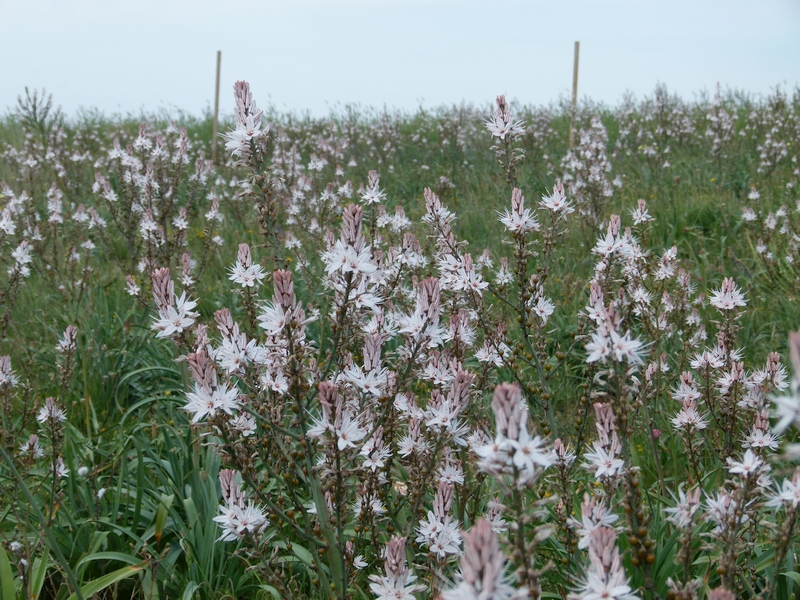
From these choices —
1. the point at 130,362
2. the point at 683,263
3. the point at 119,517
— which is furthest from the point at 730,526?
the point at 683,263

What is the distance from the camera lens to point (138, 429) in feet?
12.9

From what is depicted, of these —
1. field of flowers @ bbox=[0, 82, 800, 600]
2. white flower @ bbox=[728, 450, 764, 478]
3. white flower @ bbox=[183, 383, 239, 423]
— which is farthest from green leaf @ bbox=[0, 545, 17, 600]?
white flower @ bbox=[728, 450, 764, 478]

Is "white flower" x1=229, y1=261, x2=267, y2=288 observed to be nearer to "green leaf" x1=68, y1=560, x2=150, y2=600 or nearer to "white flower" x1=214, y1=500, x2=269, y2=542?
"white flower" x1=214, y1=500, x2=269, y2=542

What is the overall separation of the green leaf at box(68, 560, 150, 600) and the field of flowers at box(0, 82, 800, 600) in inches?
0.4

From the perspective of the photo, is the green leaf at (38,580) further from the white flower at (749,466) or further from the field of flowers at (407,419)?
the white flower at (749,466)

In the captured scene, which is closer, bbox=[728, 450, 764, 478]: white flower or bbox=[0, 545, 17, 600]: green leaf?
bbox=[728, 450, 764, 478]: white flower

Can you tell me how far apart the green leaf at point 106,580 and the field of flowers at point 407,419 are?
0.01 metres

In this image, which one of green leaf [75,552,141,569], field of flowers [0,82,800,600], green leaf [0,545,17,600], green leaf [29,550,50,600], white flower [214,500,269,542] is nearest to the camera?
field of flowers [0,82,800,600]

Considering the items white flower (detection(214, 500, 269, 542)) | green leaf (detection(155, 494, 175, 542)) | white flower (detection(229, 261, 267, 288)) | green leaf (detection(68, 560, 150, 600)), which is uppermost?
white flower (detection(229, 261, 267, 288))

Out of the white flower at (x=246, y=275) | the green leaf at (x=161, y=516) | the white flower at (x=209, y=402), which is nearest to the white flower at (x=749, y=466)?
the white flower at (x=209, y=402)

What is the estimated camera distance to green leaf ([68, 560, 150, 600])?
99.2 inches

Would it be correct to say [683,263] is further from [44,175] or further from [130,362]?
[44,175]

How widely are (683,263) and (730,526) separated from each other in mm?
4988

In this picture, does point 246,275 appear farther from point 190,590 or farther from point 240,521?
point 190,590
